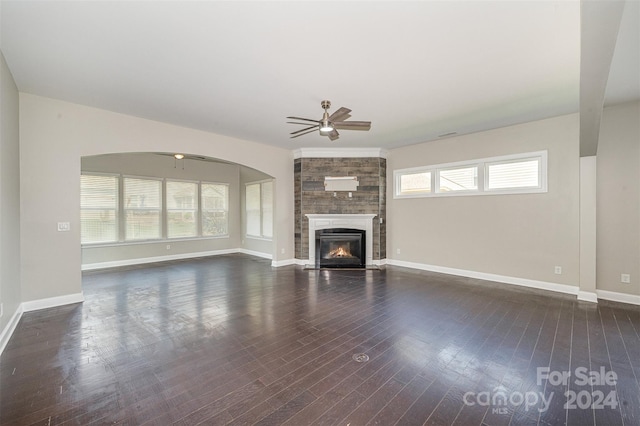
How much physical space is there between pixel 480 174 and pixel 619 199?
194cm

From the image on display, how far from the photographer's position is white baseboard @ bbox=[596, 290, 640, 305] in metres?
3.91

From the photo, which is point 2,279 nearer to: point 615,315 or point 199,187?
point 199,187

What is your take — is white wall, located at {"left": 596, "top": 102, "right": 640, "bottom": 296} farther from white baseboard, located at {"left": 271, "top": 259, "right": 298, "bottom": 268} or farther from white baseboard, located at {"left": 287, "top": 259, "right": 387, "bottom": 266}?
white baseboard, located at {"left": 271, "top": 259, "right": 298, "bottom": 268}

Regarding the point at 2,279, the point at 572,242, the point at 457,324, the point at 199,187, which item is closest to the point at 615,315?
the point at 572,242

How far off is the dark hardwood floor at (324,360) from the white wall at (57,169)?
0.57m

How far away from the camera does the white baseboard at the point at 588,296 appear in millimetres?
4035

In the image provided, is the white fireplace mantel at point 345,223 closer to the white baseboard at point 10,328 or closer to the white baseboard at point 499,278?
the white baseboard at point 499,278

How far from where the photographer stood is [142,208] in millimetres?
7129

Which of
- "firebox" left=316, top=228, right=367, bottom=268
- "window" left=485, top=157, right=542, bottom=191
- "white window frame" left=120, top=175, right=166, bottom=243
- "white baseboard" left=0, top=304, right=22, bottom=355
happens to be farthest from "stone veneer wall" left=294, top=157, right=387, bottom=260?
"white baseboard" left=0, top=304, right=22, bottom=355

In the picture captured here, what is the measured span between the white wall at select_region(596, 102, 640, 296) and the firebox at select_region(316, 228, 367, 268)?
162 inches

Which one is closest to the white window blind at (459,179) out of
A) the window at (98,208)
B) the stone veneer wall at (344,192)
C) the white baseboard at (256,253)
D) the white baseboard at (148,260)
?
the stone veneer wall at (344,192)

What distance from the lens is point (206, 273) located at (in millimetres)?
5902

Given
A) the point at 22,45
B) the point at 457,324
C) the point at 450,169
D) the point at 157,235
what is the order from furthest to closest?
the point at 157,235 < the point at 450,169 < the point at 457,324 < the point at 22,45

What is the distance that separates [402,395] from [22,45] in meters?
4.61
